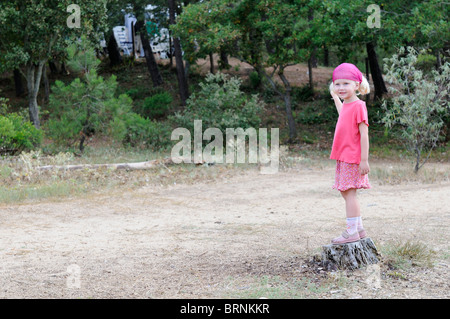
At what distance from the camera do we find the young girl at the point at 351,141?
4.49m

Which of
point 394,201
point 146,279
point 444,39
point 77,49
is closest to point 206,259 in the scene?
point 146,279

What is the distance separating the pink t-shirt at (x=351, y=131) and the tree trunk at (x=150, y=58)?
20004 millimetres

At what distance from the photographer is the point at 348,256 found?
4707mm

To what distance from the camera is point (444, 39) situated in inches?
484

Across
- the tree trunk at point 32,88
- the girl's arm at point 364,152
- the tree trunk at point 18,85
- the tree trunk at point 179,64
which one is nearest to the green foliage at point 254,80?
the tree trunk at point 179,64

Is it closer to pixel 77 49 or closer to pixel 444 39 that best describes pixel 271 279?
pixel 444 39

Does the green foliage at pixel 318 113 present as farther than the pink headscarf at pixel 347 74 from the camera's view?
Yes

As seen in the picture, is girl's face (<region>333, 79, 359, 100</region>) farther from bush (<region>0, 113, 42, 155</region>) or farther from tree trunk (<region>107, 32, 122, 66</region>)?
tree trunk (<region>107, 32, 122, 66</region>)

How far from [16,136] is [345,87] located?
10.9 m

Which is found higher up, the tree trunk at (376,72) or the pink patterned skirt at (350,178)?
the tree trunk at (376,72)

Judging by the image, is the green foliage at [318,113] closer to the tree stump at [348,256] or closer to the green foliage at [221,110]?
the green foliage at [221,110]

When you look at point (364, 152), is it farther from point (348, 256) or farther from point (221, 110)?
point (221, 110)

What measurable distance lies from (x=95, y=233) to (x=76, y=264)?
1518 mm

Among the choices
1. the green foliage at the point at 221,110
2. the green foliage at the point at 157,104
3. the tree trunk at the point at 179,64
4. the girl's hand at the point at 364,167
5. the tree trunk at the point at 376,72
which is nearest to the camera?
the girl's hand at the point at 364,167
